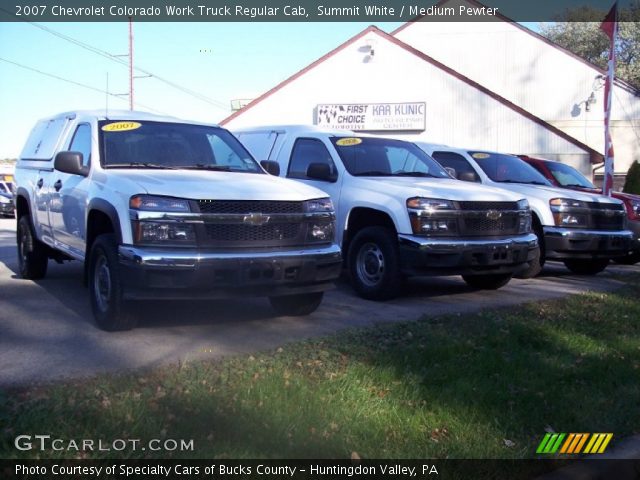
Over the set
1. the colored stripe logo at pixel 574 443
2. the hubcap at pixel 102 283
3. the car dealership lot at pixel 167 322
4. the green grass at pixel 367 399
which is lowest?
the colored stripe logo at pixel 574 443

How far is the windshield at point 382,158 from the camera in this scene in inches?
341

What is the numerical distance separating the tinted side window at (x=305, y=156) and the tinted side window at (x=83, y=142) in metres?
2.85

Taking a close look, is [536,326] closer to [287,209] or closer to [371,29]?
[287,209]

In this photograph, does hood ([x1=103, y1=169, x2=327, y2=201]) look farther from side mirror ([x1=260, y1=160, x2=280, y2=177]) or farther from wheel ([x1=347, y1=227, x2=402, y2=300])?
wheel ([x1=347, y1=227, x2=402, y2=300])

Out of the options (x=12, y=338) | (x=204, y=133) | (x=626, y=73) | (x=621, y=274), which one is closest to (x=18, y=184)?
(x=204, y=133)

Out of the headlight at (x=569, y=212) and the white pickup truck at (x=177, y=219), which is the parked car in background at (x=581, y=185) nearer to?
Answer: the headlight at (x=569, y=212)

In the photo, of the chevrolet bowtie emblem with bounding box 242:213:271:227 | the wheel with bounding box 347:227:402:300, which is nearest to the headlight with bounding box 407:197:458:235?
the wheel with bounding box 347:227:402:300

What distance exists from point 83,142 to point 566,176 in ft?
28.3

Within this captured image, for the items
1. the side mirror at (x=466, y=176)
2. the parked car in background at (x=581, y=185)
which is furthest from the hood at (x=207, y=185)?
the parked car in background at (x=581, y=185)

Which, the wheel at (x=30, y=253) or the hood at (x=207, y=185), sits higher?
the hood at (x=207, y=185)

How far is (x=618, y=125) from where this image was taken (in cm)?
3406

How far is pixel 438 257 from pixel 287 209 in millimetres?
2090

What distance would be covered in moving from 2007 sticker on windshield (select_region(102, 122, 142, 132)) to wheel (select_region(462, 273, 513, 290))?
4.41 metres

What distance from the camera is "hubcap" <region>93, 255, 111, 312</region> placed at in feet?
19.1
